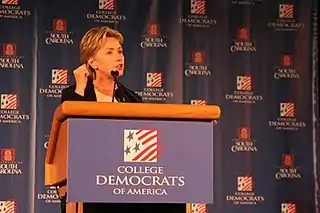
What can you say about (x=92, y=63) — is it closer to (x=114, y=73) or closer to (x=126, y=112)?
(x=114, y=73)

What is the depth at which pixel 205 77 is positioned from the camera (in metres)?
5.38

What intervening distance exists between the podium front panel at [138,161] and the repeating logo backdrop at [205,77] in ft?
10.4

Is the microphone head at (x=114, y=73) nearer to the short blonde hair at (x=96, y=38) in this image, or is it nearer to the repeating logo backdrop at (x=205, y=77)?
the short blonde hair at (x=96, y=38)

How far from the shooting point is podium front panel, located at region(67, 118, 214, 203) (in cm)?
188

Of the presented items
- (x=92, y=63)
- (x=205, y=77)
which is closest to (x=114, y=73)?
(x=92, y=63)

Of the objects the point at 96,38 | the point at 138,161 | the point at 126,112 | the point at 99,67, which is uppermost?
the point at 96,38

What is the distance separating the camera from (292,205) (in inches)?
212

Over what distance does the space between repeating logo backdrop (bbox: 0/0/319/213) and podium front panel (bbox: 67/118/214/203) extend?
3.17 metres

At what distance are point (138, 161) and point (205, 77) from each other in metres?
3.49

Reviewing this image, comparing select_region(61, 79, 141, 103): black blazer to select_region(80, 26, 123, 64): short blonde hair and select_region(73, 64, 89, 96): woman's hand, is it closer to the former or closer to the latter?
select_region(73, 64, 89, 96): woman's hand

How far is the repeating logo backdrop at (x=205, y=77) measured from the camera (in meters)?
5.04

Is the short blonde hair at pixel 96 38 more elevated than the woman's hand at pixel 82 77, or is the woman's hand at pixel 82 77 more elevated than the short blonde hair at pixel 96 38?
the short blonde hair at pixel 96 38

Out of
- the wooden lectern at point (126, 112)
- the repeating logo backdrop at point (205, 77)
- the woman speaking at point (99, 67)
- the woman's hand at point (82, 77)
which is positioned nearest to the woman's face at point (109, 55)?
the woman speaking at point (99, 67)

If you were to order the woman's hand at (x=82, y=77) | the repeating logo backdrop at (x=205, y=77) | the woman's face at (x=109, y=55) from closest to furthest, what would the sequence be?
the woman's face at (x=109, y=55) < the woman's hand at (x=82, y=77) < the repeating logo backdrop at (x=205, y=77)
